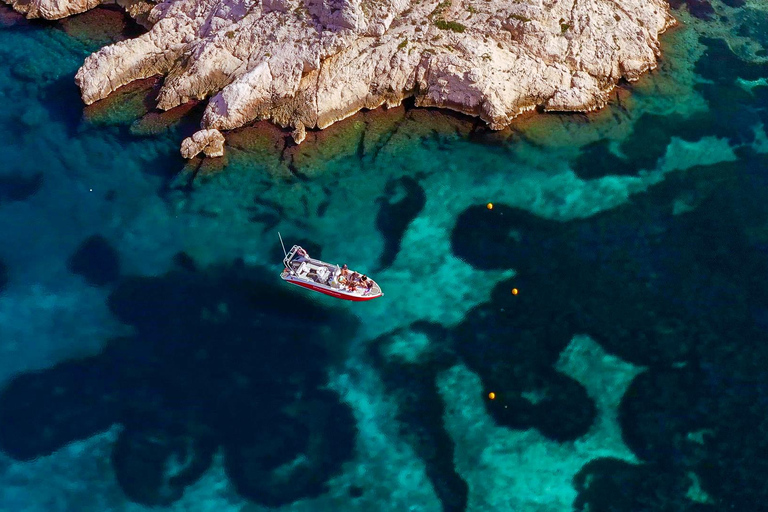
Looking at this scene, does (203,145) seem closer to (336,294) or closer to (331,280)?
(331,280)

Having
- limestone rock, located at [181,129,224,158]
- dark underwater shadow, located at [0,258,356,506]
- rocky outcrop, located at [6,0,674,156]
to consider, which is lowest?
dark underwater shadow, located at [0,258,356,506]

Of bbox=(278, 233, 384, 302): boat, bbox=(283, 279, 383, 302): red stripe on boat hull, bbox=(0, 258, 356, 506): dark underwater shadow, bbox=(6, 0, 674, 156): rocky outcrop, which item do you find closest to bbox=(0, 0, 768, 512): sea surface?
→ bbox=(0, 258, 356, 506): dark underwater shadow

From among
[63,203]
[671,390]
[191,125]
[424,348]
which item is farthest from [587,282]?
[63,203]

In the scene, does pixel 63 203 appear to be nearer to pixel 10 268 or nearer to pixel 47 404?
pixel 10 268

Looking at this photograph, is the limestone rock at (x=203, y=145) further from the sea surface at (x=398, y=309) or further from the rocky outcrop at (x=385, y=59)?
the rocky outcrop at (x=385, y=59)

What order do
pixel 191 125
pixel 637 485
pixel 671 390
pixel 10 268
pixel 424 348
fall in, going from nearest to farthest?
pixel 637 485, pixel 671 390, pixel 424 348, pixel 10 268, pixel 191 125

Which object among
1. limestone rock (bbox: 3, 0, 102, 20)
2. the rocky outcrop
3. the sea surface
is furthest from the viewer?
limestone rock (bbox: 3, 0, 102, 20)

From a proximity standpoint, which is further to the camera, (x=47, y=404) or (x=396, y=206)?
(x=396, y=206)

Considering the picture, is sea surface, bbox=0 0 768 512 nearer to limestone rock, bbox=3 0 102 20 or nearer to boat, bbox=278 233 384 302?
boat, bbox=278 233 384 302
